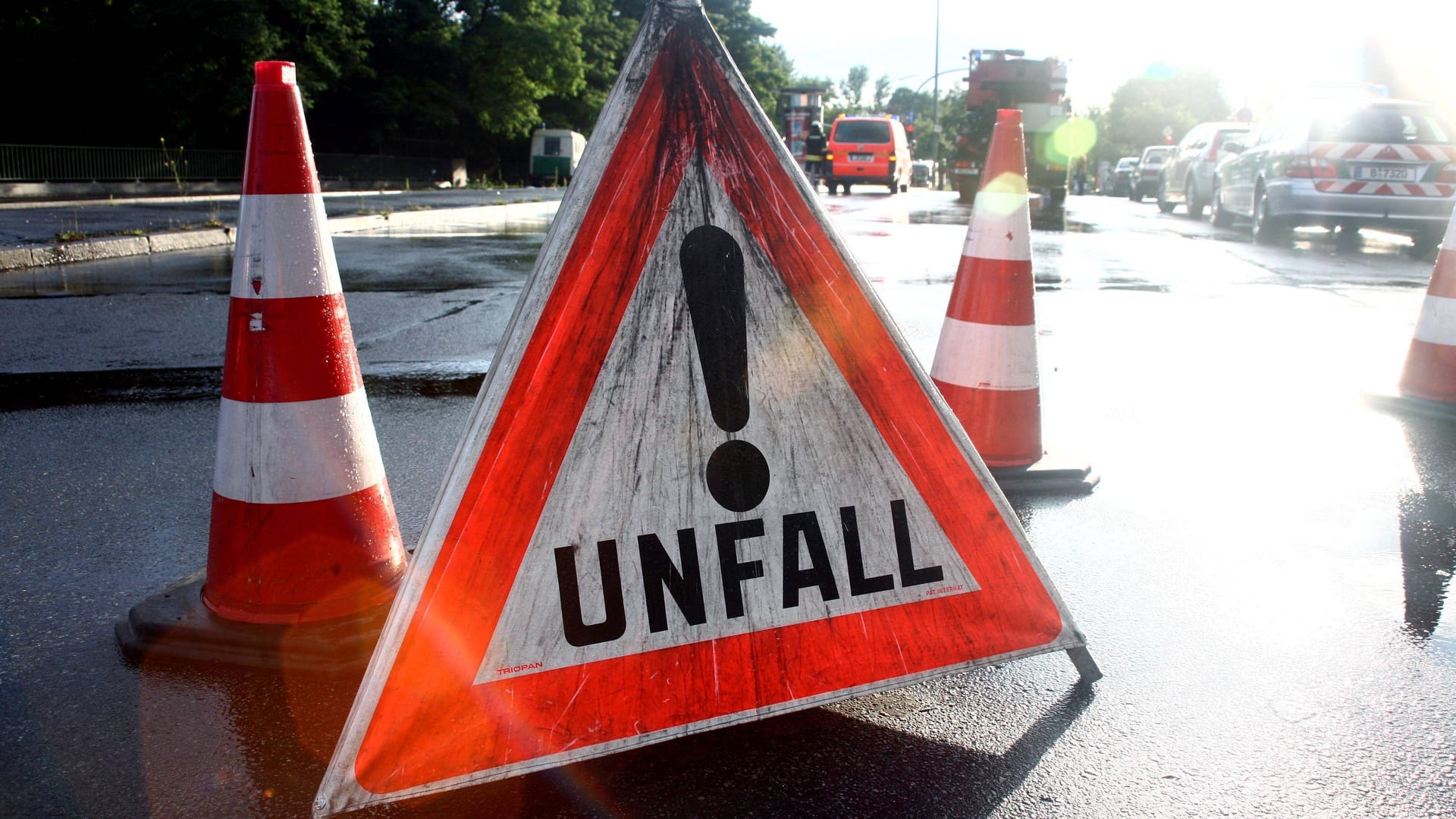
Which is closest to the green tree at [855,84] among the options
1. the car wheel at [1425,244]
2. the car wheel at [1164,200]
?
the car wheel at [1164,200]

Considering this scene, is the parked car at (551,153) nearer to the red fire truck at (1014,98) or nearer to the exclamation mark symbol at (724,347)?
the red fire truck at (1014,98)

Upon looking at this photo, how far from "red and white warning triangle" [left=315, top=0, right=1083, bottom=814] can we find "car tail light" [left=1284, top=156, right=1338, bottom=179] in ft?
43.6

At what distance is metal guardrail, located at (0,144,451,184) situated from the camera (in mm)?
26219

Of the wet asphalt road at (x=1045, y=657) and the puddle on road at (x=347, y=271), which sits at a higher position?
the puddle on road at (x=347, y=271)

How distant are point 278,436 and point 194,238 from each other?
11.2 m

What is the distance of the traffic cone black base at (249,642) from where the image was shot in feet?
8.73

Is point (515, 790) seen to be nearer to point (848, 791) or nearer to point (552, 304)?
point (848, 791)

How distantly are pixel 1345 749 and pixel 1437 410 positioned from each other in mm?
3804

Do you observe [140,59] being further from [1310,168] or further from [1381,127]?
[1381,127]

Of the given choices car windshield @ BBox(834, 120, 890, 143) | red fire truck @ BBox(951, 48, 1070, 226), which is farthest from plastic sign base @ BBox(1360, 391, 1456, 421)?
car windshield @ BBox(834, 120, 890, 143)

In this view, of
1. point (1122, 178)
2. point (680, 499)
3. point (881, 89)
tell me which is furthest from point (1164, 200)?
point (881, 89)

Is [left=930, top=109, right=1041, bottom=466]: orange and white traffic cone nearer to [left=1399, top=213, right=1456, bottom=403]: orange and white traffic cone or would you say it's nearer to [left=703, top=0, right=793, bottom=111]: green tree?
[left=1399, top=213, right=1456, bottom=403]: orange and white traffic cone

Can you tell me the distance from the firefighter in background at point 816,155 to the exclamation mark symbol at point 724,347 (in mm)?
33522

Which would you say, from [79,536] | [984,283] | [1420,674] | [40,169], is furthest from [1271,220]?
[40,169]
